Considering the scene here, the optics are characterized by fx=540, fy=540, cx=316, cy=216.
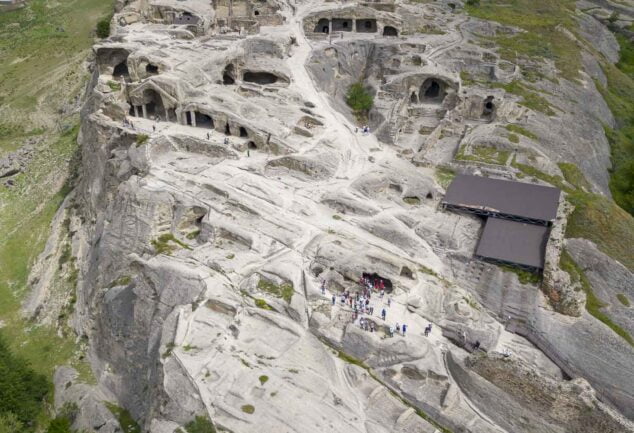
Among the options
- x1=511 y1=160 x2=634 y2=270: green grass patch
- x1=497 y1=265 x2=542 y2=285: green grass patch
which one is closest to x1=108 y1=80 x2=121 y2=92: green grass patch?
x1=511 y1=160 x2=634 y2=270: green grass patch

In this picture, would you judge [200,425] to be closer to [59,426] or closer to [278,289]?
[278,289]

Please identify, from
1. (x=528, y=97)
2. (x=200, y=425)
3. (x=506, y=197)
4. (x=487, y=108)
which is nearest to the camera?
(x=200, y=425)

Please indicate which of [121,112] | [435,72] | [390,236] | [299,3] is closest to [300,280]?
[390,236]

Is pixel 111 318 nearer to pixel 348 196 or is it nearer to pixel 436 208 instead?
pixel 348 196

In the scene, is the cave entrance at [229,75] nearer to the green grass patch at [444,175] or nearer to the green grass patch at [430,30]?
the green grass patch at [444,175]

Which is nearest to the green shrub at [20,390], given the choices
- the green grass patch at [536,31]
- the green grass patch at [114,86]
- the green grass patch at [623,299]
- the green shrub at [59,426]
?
the green shrub at [59,426]

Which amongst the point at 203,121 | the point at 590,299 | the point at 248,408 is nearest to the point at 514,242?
the point at 590,299

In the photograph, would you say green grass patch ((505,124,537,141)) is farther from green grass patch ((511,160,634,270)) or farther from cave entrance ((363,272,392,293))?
cave entrance ((363,272,392,293))
